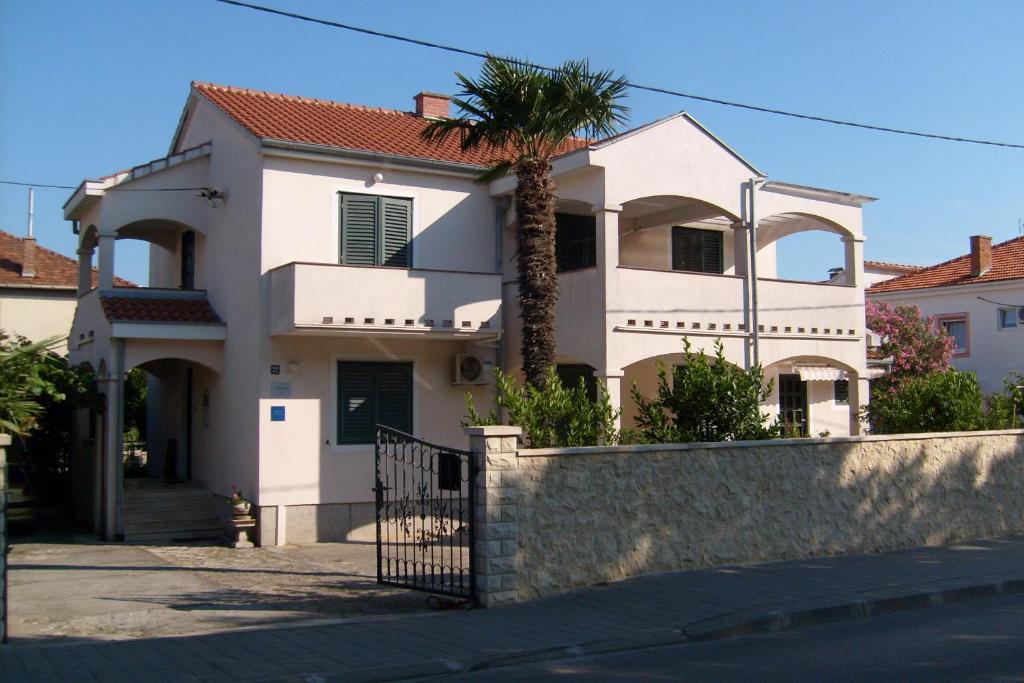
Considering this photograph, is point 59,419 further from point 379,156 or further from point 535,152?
point 535,152

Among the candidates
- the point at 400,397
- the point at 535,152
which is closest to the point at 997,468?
the point at 535,152

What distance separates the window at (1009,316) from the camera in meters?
34.2

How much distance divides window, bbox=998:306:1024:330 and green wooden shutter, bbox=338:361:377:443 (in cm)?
2580

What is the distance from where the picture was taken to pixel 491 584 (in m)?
10.5

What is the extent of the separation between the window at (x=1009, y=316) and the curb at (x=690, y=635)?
82.1ft

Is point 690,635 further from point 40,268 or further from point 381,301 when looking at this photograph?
point 40,268

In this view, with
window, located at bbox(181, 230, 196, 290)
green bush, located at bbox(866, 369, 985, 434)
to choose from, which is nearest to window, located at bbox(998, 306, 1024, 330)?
green bush, located at bbox(866, 369, 985, 434)

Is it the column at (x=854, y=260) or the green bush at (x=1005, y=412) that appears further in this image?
the column at (x=854, y=260)

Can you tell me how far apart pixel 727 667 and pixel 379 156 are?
11720mm

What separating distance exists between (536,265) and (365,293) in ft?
10.1

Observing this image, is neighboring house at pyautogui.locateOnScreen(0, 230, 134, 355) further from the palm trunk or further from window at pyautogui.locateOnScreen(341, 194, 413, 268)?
the palm trunk

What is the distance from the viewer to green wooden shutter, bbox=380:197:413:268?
17.8m

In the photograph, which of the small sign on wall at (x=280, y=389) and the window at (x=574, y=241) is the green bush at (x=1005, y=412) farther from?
the small sign on wall at (x=280, y=389)

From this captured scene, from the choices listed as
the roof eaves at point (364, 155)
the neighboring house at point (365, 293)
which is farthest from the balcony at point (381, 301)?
the roof eaves at point (364, 155)
